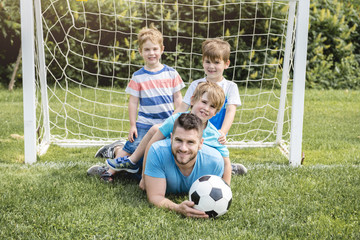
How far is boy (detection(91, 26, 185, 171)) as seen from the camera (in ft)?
13.5

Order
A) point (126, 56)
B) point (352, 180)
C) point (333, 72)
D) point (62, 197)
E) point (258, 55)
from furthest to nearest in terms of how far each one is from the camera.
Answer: point (333, 72) → point (258, 55) → point (126, 56) → point (352, 180) → point (62, 197)

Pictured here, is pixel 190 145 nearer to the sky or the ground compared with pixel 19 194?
nearer to the sky

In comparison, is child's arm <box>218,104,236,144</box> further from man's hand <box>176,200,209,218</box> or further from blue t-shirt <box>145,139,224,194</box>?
man's hand <box>176,200,209,218</box>

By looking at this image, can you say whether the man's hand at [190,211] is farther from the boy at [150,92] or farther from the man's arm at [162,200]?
the boy at [150,92]

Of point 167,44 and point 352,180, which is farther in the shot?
point 167,44

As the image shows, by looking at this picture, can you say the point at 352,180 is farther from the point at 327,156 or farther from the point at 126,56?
the point at 126,56

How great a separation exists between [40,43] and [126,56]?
3160 millimetres

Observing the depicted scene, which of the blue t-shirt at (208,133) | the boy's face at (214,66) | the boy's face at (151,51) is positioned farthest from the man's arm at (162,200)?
the boy's face at (151,51)

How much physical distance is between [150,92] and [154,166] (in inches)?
42.6

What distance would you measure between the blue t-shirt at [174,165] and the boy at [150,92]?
83cm

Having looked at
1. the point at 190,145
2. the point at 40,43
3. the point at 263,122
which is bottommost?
the point at 263,122

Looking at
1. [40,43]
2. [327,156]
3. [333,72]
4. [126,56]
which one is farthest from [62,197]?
[333,72]

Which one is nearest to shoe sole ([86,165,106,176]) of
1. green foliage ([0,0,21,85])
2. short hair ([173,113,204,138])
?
Result: short hair ([173,113,204,138])

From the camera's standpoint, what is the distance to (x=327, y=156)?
4.76 metres
